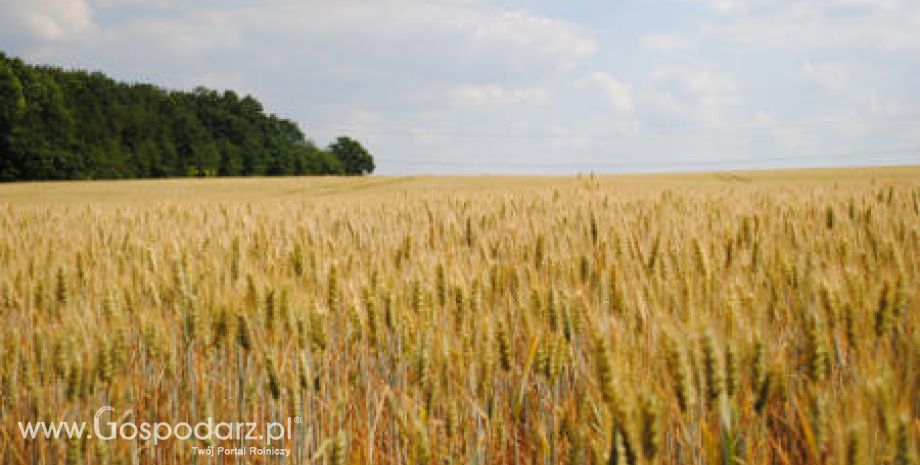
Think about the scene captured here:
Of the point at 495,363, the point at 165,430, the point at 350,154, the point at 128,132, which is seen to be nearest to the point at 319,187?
the point at 165,430

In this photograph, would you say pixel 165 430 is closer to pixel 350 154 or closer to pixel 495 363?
pixel 495 363

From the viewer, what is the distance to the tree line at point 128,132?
40.8 metres

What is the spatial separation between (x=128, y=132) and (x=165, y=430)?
5396cm

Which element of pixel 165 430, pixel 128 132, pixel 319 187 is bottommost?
pixel 165 430

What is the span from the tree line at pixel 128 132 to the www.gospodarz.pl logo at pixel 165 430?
153ft

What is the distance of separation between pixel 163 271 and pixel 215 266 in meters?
0.20

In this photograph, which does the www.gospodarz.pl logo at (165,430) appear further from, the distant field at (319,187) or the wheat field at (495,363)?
the distant field at (319,187)

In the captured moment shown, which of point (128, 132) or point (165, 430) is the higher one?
point (128, 132)

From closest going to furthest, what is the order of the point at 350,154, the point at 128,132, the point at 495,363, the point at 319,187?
the point at 495,363 → the point at 319,187 → the point at 128,132 → the point at 350,154

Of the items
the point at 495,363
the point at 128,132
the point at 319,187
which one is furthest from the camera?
the point at 128,132

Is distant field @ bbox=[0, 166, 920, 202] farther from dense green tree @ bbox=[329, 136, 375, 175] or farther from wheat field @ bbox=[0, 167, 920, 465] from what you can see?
dense green tree @ bbox=[329, 136, 375, 175]

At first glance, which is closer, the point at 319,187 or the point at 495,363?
the point at 495,363

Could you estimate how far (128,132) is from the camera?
162 feet

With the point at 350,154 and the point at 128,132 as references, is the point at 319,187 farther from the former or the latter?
the point at 350,154
